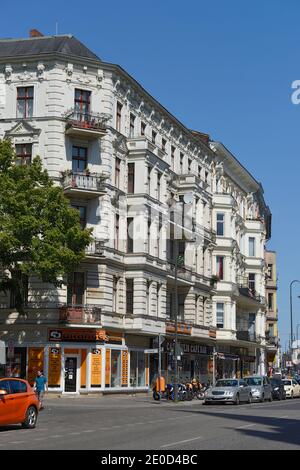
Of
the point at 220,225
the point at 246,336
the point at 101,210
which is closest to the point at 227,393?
the point at 101,210

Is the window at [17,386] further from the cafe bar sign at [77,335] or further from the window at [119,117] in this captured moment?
the window at [119,117]

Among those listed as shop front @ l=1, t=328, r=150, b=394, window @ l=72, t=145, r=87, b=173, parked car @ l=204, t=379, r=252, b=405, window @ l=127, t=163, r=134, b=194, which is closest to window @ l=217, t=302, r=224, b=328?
window @ l=127, t=163, r=134, b=194

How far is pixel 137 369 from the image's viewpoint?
1906 inches

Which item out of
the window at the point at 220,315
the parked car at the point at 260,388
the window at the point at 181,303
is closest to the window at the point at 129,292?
the parked car at the point at 260,388

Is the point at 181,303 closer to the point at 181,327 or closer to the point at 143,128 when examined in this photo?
the point at 181,327

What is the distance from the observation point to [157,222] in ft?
164

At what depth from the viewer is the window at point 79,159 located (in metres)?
44.4

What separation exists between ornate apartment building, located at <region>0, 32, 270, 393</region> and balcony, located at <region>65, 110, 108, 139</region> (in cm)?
6

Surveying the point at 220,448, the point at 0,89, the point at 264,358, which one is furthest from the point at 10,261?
the point at 264,358

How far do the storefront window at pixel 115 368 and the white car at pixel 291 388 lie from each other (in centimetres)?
1439

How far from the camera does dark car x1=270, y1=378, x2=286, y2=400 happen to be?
50331 millimetres

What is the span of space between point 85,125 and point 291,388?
82.6 feet

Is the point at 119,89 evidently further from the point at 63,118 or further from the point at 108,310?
the point at 108,310

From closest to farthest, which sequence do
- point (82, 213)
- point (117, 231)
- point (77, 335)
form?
1. point (77, 335)
2. point (82, 213)
3. point (117, 231)
